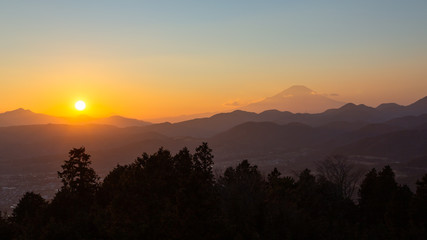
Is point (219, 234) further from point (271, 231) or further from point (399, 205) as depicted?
point (399, 205)

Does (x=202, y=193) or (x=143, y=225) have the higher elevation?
(x=202, y=193)

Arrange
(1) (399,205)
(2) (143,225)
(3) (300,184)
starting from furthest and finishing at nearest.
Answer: (3) (300,184)
(1) (399,205)
(2) (143,225)

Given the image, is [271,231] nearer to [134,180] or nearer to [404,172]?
[134,180]

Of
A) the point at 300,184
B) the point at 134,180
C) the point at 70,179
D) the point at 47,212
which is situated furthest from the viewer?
the point at 300,184

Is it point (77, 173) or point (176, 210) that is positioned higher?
point (77, 173)

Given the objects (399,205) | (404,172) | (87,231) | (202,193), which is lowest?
(404,172)

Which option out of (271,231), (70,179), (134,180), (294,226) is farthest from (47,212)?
(294,226)

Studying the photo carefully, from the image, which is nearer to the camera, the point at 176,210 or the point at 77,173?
the point at 176,210

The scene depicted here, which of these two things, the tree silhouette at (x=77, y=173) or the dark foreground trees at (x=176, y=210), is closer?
the dark foreground trees at (x=176, y=210)

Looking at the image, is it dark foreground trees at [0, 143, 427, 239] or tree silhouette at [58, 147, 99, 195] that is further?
tree silhouette at [58, 147, 99, 195]

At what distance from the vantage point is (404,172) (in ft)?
514

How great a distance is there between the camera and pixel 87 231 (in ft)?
92.1

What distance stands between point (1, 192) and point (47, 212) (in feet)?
506

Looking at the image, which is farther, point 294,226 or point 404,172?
point 404,172
